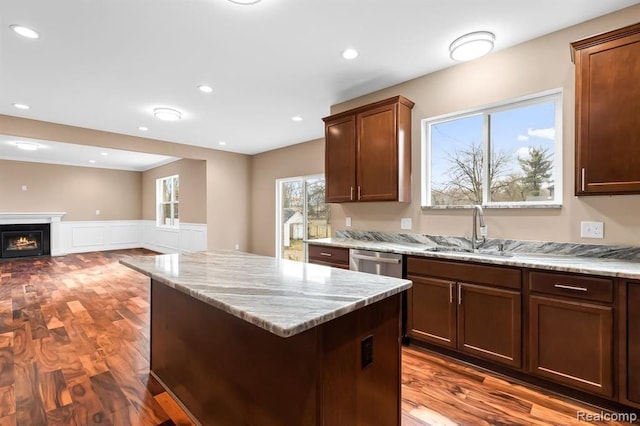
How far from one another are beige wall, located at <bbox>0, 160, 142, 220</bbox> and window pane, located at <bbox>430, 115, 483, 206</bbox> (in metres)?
9.57

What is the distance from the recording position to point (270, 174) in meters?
6.90

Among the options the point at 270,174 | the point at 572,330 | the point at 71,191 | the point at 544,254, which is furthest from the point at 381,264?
the point at 71,191

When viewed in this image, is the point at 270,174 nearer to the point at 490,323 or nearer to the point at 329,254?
the point at 329,254

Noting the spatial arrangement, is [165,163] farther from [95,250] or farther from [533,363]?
[533,363]

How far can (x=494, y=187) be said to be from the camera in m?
2.81

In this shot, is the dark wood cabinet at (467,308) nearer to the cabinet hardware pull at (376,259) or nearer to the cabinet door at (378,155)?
the cabinet hardware pull at (376,259)

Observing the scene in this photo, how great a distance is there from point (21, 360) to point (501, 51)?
15.7ft

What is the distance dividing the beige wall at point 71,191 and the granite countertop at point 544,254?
29.3 feet

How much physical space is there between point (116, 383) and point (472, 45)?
374cm

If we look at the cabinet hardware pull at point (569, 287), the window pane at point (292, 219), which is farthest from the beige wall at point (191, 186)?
the cabinet hardware pull at point (569, 287)

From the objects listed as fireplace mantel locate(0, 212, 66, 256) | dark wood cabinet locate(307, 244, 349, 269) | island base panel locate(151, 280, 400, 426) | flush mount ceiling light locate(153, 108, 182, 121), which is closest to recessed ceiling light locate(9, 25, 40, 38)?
flush mount ceiling light locate(153, 108, 182, 121)

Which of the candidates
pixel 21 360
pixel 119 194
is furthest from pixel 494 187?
pixel 119 194

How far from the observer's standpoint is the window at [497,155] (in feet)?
8.19

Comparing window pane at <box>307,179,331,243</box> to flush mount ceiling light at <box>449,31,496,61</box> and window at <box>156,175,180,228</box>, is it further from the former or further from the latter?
window at <box>156,175,180,228</box>
